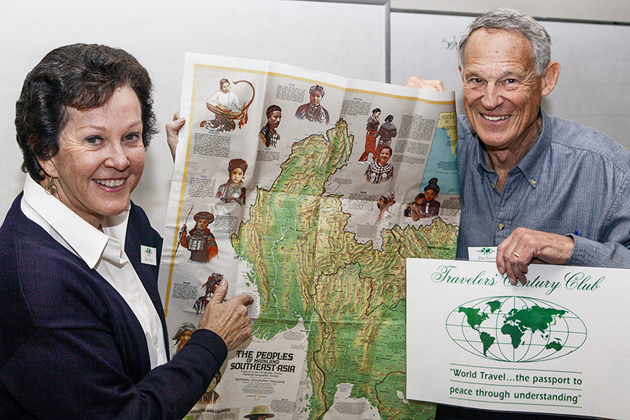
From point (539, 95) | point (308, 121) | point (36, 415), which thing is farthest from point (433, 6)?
point (36, 415)

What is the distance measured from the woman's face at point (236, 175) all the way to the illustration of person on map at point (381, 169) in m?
0.35

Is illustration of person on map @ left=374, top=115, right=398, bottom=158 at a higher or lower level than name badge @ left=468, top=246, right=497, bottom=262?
higher

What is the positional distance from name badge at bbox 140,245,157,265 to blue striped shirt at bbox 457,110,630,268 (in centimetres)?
88

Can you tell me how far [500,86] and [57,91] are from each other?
3.64ft

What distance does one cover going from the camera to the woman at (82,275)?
1.04 meters

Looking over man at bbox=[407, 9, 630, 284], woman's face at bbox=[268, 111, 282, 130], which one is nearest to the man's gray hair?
man at bbox=[407, 9, 630, 284]

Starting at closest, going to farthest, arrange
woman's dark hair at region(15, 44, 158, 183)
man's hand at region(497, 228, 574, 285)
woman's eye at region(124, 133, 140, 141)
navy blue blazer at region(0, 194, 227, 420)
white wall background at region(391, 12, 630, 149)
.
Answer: navy blue blazer at region(0, 194, 227, 420), woman's dark hair at region(15, 44, 158, 183), woman's eye at region(124, 133, 140, 141), man's hand at region(497, 228, 574, 285), white wall background at region(391, 12, 630, 149)

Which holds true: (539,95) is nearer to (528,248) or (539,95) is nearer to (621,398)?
(528,248)

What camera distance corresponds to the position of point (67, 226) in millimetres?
1170

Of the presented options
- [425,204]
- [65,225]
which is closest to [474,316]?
[425,204]

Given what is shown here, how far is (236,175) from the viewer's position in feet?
4.69

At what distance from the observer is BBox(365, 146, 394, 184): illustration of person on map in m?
1.51

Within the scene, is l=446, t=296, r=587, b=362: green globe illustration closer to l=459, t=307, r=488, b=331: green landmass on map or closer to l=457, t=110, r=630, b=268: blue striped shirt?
l=459, t=307, r=488, b=331: green landmass on map

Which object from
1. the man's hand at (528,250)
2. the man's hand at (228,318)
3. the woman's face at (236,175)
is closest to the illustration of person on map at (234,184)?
the woman's face at (236,175)
